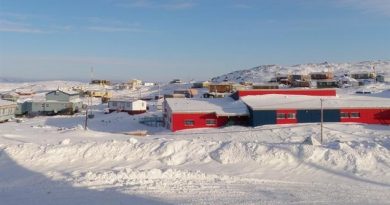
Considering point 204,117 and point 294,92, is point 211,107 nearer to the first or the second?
point 204,117

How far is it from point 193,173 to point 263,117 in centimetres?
2250

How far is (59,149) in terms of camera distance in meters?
17.6

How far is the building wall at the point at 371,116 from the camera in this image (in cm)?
3703

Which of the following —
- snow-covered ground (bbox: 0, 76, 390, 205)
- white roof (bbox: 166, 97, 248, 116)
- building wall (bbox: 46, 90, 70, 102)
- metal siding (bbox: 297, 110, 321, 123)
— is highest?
building wall (bbox: 46, 90, 70, 102)

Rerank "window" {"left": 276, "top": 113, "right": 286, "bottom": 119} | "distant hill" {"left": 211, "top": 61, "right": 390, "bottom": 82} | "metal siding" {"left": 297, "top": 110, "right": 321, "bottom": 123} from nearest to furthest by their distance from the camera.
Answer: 1. "metal siding" {"left": 297, "top": 110, "right": 321, "bottom": 123}
2. "window" {"left": 276, "top": 113, "right": 286, "bottom": 119}
3. "distant hill" {"left": 211, "top": 61, "right": 390, "bottom": 82}

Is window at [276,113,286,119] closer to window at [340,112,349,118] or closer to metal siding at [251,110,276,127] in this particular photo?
metal siding at [251,110,276,127]

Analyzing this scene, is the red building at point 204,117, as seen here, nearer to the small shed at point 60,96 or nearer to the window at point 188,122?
the window at point 188,122

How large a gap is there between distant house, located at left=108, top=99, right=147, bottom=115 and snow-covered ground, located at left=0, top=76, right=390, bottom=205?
35.3 m

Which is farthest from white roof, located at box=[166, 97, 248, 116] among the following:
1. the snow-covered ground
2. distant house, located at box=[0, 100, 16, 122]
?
distant house, located at box=[0, 100, 16, 122]

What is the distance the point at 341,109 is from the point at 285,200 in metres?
26.3

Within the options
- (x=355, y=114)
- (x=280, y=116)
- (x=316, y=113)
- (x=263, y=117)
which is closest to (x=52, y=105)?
(x=263, y=117)

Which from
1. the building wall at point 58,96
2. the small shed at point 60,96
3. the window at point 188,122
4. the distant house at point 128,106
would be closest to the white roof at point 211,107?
the window at point 188,122

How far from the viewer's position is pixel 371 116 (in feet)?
122

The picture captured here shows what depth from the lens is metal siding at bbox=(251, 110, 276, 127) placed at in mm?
36500
